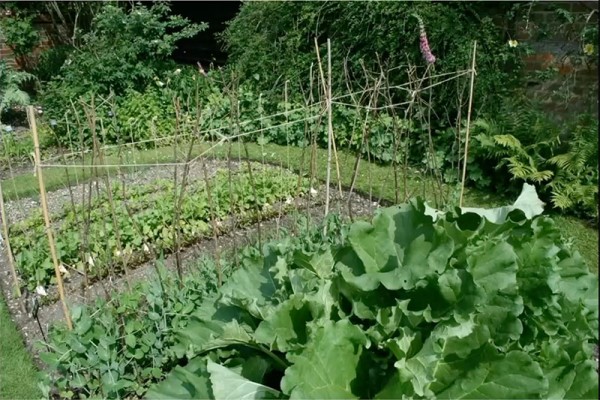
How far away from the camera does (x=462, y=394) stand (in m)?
2.14

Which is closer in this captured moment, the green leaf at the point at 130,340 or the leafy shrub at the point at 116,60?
the green leaf at the point at 130,340

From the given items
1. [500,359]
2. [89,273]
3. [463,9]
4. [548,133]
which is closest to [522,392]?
[500,359]

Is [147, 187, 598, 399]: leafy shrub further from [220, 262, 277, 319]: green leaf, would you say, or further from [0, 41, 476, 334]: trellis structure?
[0, 41, 476, 334]: trellis structure

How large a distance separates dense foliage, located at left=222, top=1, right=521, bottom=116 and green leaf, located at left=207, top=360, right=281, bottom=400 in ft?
13.3

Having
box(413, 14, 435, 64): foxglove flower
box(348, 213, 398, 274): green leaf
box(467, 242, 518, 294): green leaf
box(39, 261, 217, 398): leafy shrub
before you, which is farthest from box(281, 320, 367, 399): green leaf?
box(413, 14, 435, 64): foxglove flower

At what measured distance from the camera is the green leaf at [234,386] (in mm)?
2201

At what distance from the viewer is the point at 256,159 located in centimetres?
752

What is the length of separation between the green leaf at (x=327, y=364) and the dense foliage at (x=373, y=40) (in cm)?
395

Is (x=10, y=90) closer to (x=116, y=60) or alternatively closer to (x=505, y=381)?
(x=116, y=60)

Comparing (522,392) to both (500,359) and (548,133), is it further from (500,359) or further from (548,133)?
(548,133)

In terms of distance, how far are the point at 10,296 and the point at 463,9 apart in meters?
5.63

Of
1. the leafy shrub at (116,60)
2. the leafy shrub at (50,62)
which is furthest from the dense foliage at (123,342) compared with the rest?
the leafy shrub at (50,62)

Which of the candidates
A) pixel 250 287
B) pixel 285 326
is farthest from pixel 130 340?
pixel 285 326

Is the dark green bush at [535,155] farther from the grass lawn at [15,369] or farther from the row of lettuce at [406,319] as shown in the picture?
the grass lawn at [15,369]
